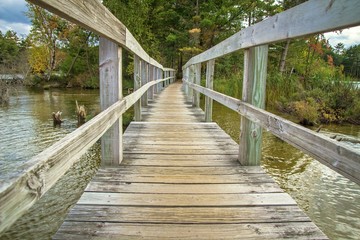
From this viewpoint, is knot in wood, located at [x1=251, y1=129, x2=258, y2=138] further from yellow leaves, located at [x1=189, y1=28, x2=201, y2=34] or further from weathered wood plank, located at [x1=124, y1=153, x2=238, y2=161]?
yellow leaves, located at [x1=189, y1=28, x2=201, y2=34]

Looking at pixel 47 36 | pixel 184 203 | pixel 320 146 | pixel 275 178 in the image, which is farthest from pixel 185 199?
pixel 47 36

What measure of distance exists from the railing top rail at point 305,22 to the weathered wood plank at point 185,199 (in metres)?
1.03

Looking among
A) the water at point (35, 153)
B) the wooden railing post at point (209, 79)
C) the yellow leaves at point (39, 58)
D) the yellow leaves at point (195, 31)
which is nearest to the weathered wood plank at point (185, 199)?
the water at point (35, 153)

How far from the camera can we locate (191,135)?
3840 millimetres

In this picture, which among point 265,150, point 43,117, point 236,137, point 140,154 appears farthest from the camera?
point 43,117

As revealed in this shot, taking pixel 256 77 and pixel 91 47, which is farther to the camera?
pixel 91 47

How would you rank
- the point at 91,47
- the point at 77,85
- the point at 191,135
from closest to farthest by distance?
1. the point at 191,135
2. the point at 77,85
3. the point at 91,47

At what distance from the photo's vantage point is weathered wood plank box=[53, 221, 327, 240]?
4.77 ft

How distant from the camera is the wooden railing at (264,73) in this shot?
106cm

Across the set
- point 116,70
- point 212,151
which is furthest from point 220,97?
point 116,70

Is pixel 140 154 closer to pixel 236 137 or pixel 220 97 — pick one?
pixel 220 97

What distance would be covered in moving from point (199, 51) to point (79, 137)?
19.7m

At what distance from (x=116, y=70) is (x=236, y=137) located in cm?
453

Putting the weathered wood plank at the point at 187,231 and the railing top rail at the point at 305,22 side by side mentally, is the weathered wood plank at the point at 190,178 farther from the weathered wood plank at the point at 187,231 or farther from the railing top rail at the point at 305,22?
the railing top rail at the point at 305,22
